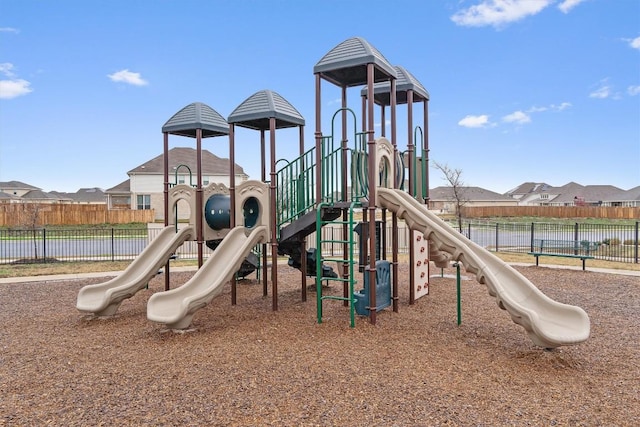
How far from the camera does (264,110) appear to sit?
8625 mm

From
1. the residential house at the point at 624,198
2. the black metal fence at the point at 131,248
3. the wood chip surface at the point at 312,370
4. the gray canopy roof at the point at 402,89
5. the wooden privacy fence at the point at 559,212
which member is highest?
the gray canopy roof at the point at 402,89

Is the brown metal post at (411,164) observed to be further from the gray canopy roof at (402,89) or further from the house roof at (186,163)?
the house roof at (186,163)

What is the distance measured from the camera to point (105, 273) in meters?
14.0

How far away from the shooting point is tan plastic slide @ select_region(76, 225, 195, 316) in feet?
26.3

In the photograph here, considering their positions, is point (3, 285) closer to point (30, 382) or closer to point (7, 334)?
point (7, 334)

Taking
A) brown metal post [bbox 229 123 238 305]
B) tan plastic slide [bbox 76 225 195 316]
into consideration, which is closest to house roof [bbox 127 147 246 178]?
tan plastic slide [bbox 76 225 195 316]

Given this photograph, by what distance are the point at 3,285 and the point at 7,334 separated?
18.7 feet

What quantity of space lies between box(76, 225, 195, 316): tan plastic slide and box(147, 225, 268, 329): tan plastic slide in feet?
3.98

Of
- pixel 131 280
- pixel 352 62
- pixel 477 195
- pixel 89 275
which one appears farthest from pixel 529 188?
pixel 131 280

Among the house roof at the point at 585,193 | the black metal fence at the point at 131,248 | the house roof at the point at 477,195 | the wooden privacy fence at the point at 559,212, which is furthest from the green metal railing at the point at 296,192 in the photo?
the house roof at the point at 585,193

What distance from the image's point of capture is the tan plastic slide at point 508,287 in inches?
222

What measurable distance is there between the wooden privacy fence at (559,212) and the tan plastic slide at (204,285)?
1821 inches

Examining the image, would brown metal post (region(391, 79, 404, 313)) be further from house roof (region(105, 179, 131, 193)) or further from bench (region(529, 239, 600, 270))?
house roof (region(105, 179, 131, 193))

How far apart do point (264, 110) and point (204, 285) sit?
11.2ft
